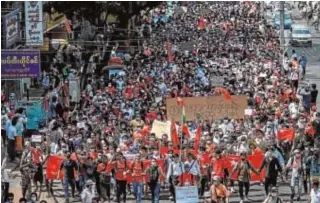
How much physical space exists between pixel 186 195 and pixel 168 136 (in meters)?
3.93

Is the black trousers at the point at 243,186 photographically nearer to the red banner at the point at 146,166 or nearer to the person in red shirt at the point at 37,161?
the red banner at the point at 146,166

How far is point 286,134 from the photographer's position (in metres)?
28.0

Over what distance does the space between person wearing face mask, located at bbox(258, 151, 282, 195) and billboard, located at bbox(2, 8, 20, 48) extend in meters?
12.4

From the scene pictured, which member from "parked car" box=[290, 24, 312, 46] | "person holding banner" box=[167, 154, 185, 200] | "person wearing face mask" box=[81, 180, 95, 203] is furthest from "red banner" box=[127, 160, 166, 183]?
"parked car" box=[290, 24, 312, 46]

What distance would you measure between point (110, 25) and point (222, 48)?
4773 mm

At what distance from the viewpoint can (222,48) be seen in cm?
5103

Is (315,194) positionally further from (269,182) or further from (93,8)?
(93,8)

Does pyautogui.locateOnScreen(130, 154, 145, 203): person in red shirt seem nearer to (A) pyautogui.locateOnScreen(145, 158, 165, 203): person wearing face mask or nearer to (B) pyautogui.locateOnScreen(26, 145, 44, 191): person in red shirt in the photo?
(A) pyautogui.locateOnScreen(145, 158, 165, 203): person wearing face mask

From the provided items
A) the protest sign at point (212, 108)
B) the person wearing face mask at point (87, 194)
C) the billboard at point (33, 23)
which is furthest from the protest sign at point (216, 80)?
the person wearing face mask at point (87, 194)

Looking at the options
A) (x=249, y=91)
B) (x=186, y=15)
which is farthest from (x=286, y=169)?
(x=186, y=15)

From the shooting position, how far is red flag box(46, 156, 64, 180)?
2602 centimetres

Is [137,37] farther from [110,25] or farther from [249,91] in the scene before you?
[249,91]

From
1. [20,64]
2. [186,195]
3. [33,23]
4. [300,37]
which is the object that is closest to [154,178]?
[186,195]

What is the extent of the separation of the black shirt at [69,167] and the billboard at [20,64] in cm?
776
